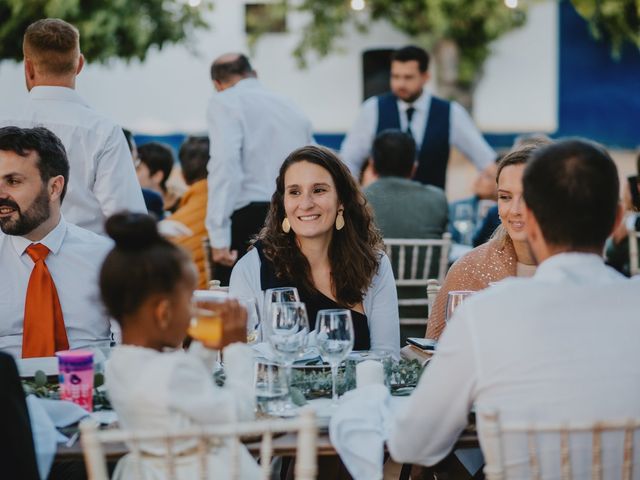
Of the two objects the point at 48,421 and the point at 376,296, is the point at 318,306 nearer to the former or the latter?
the point at 376,296

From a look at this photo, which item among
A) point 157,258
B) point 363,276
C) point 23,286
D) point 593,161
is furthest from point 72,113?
point 593,161

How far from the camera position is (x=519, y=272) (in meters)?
3.54

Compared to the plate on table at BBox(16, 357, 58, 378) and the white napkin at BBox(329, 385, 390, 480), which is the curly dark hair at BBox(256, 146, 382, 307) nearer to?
the plate on table at BBox(16, 357, 58, 378)

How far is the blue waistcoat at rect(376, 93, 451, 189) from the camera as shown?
6598 millimetres

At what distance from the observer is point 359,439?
86.0 inches

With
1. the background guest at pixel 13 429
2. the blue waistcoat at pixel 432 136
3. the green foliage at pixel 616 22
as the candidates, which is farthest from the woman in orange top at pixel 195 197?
the green foliage at pixel 616 22

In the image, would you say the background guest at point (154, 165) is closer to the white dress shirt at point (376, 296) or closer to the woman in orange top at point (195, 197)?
the woman in orange top at point (195, 197)

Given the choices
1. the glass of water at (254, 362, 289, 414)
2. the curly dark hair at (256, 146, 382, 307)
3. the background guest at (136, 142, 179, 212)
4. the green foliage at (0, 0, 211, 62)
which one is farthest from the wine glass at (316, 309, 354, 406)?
the green foliage at (0, 0, 211, 62)

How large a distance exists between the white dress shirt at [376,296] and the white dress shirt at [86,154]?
84 centimetres

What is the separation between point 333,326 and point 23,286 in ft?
3.86

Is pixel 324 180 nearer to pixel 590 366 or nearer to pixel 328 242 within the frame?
pixel 328 242

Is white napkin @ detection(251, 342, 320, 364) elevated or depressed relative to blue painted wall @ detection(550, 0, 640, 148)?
depressed

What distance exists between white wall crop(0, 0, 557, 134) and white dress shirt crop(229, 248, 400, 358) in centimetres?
1401

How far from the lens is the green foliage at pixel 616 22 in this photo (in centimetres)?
1681
